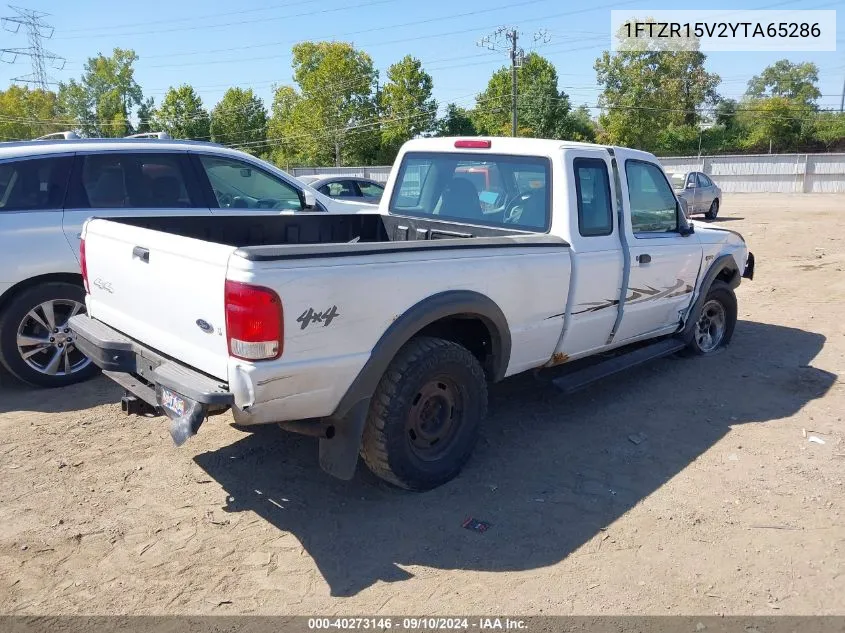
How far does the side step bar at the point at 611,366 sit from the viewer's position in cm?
469

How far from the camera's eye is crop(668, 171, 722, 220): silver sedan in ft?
64.0

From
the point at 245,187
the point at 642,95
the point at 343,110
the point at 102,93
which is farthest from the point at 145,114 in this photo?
the point at 245,187

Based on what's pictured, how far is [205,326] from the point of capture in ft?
10.1

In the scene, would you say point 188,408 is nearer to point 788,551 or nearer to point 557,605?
point 557,605

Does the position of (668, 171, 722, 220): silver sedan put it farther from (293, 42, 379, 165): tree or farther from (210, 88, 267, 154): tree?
(210, 88, 267, 154): tree

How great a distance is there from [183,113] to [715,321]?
2528 inches

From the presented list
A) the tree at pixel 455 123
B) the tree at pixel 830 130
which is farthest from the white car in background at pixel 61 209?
the tree at pixel 830 130

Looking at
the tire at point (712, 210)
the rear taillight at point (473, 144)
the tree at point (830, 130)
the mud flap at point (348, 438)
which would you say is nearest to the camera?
the mud flap at point (348, 438)

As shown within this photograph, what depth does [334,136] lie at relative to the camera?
54.2 meters

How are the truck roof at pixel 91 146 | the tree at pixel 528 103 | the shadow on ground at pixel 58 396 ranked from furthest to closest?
the tree at pixel 528 103, the truck roof at pixel 91 146, the shadow on ground at pixel 58 396

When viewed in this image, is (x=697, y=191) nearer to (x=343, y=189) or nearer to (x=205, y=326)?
(x=343, y=189)

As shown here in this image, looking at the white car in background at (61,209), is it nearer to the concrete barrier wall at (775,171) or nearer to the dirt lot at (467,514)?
the dirt lot at (467,514)

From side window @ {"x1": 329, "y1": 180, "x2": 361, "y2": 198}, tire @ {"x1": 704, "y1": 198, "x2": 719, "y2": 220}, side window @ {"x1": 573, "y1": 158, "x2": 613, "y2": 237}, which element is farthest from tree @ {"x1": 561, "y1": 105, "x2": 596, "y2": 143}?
side window @ {"x1": 573, "y1": 158, "x2": 613, "y2": 237}

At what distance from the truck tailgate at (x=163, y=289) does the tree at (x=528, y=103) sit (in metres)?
45.8
